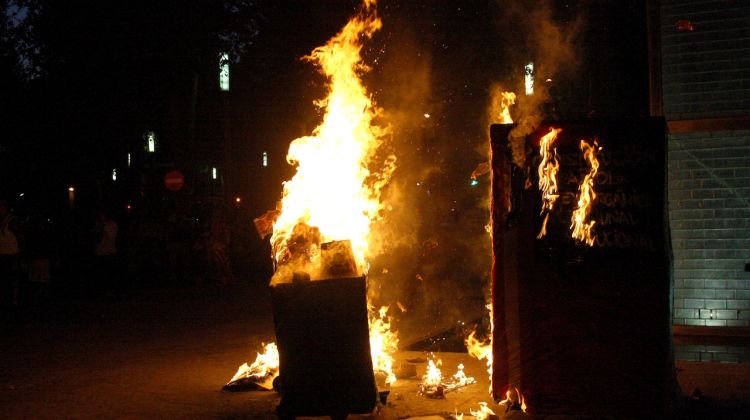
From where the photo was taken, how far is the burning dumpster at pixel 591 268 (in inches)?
227

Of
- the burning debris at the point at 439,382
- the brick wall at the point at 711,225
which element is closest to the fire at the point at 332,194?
the burning debris at the point at 439,382

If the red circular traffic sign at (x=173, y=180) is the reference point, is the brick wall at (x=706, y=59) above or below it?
above

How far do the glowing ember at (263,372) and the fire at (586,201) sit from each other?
3297 mm

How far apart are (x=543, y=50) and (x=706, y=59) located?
255cm

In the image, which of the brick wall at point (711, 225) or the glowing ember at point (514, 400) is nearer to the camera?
the glowing ember at point (514, 400)

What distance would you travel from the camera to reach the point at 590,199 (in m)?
5.93

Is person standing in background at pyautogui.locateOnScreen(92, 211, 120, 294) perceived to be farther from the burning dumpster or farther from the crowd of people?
the burning dumpster

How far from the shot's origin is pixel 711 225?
324 inches

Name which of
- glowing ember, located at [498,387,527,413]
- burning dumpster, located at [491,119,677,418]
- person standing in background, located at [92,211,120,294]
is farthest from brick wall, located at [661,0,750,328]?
person standing in background, located at [92,211,120,294]

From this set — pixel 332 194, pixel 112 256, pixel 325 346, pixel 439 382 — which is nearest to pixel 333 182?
pixel 332 194

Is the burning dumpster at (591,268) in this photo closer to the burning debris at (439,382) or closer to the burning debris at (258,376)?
the burning debris at (439,382)

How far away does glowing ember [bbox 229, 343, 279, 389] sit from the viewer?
7.51m

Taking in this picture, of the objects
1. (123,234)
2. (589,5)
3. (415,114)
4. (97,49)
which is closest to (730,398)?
(589,5)

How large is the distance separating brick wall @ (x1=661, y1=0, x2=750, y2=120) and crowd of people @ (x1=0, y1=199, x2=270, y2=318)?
40.6 feet
